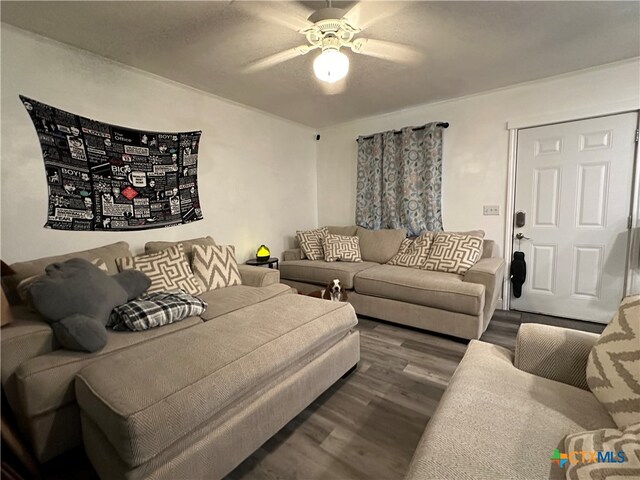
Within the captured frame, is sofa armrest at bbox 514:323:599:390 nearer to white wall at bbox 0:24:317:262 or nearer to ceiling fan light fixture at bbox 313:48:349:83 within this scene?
ceiling fan light fixture at bbox 313:48:349:83

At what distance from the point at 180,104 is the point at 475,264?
327 centimetres

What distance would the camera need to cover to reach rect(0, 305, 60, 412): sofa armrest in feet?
4.36

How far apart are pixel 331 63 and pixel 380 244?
2265 mm

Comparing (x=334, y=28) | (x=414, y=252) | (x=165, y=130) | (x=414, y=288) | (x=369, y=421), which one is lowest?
(x=369, y=421)

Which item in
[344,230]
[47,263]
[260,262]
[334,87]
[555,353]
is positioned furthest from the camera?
[344,230]

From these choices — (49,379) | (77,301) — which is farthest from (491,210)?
(49,379)

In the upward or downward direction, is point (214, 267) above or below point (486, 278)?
above

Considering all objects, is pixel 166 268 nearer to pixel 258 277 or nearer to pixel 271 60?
pixel 258 277

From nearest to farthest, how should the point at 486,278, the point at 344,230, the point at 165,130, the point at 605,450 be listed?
the point at 605,450, the point at 486,278, the point at 165,130, the point at 344,230

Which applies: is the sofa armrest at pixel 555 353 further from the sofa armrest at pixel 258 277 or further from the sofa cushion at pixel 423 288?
the sofa armrest at pixel 258 277

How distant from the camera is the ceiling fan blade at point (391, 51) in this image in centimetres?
215

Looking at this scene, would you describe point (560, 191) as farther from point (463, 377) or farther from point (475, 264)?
point (463, 377)

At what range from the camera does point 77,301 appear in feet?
4.97

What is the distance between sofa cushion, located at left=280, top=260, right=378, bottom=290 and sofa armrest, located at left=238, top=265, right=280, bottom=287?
661 mm
